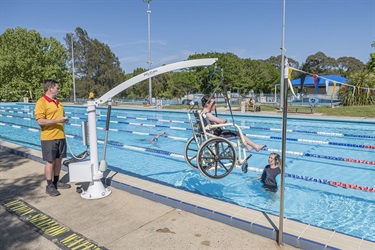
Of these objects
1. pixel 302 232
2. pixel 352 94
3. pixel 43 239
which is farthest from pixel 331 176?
pixel 352 94

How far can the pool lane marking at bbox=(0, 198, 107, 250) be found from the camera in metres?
3.10

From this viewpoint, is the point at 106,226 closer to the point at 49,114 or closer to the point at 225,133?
the point at 49,114

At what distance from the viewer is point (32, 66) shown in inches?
Answer: 1382

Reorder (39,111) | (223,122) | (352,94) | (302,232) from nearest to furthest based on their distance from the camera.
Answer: (302,232)
(39,111)
(223,122)
(352,94)

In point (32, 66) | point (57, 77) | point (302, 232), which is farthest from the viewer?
point (57, 77)

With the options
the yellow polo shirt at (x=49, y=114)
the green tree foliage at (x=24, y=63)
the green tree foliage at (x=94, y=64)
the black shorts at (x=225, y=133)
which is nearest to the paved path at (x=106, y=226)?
the yellow polo shirt at (x=49, y=114)

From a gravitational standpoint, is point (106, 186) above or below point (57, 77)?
below

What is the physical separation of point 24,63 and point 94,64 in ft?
93.8

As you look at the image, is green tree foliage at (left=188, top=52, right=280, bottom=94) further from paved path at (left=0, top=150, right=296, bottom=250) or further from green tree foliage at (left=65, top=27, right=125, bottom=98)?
paved path at (left=0, top=150, right=296, bottom=250)

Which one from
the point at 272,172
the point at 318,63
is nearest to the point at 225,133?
the point at 272,172

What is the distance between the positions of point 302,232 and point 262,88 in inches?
2080

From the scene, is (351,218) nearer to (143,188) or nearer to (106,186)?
(143,188)

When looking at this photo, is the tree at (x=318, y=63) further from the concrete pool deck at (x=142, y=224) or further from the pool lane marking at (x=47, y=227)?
the pool lane marking at (x=47, y=227)

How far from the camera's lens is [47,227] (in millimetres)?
3467
